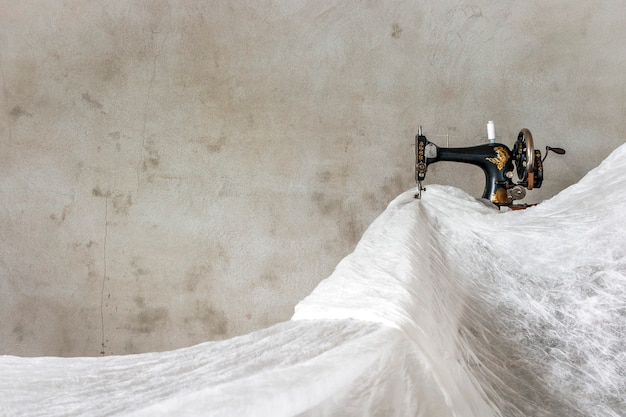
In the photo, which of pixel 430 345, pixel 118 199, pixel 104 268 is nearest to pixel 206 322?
pixel 104 268

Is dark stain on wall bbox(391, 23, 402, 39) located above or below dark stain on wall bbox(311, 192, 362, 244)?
above

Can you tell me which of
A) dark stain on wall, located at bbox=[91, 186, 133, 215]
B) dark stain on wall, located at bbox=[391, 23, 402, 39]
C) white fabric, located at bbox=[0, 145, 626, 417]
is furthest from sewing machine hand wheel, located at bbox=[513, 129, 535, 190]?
dark stain on wall, located at bbox=[91, 186, 133, 215]

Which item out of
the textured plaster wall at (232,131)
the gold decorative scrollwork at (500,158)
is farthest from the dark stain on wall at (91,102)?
the gold decorative scrollwork at (500,158)

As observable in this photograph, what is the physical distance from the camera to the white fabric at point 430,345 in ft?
1.22

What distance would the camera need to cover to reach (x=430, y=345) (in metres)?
0.51

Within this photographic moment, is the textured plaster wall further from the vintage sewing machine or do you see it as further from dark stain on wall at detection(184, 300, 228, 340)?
the vintage sewing machine

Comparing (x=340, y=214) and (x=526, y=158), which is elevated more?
(x=526, y=158)

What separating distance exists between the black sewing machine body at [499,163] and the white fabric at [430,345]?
609mm

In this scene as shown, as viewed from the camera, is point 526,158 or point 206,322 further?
point 206,322

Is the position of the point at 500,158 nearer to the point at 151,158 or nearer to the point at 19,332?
the point at 151,158

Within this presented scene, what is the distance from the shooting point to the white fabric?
1.22 ft

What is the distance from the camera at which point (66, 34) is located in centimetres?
257

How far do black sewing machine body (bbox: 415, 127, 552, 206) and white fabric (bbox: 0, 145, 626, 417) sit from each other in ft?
2.00

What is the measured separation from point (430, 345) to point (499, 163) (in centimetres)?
126
